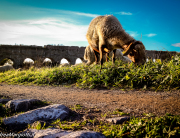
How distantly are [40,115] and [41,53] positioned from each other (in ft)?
59.6

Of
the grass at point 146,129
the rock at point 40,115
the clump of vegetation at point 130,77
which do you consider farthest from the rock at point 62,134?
the clump of vegetation at point 130,77

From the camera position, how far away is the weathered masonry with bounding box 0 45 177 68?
17.6m

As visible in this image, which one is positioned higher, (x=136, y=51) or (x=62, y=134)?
(x=136, y=51)

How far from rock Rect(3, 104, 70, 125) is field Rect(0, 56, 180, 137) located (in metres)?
0.22

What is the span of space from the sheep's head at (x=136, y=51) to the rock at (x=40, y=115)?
3466 mm

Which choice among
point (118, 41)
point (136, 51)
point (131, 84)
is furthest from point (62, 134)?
point (118, 41)

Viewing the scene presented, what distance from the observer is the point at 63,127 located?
1.99 meters

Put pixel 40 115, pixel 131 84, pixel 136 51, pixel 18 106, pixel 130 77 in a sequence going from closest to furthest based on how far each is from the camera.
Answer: pixel 40 115 → pixel 18 106 → pixel 131 84 → pixel 130 77 → pixel 136 51

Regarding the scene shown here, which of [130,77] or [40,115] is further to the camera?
[130,77]

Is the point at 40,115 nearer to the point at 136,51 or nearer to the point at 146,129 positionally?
the point at 146,129

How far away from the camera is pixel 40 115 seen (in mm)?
2400

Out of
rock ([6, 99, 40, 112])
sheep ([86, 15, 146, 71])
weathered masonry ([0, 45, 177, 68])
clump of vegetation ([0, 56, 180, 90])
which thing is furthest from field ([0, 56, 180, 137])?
weathered masonry ([0, 45, 177, 68])

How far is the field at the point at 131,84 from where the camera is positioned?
169 centimetres

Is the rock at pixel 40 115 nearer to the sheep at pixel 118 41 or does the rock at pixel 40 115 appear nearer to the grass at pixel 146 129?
the grass at pixel 146 129
